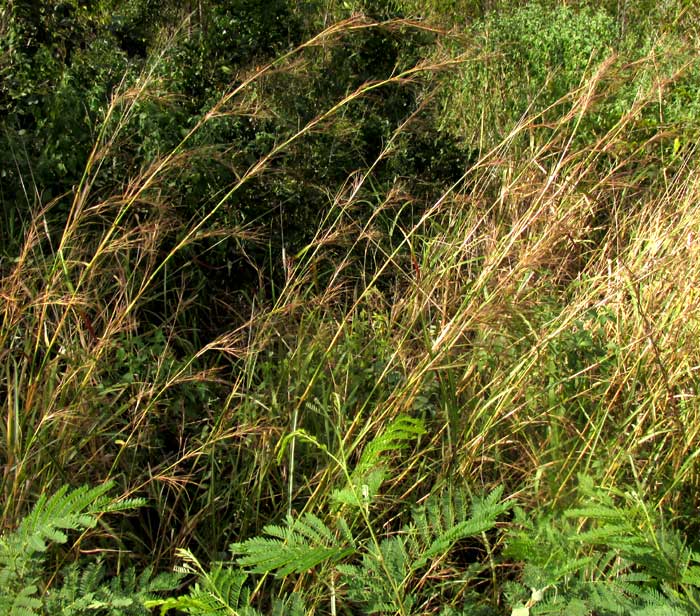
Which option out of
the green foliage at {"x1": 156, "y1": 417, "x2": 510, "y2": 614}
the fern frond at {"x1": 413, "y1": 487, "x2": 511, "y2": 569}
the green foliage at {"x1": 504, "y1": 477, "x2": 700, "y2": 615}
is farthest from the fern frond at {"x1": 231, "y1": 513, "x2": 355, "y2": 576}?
the green foliage at {"x1": 504, "y1": 477, "x2": 700, "y2": 615}

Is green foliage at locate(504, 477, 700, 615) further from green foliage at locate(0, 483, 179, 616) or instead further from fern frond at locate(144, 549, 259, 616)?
green foliage at locate(0, 483, 179, 616)

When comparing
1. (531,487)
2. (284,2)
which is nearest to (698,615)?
(531,487)

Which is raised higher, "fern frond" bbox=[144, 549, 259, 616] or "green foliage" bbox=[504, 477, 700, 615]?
"fern frond" bbox=[144, 549, 259, 616]

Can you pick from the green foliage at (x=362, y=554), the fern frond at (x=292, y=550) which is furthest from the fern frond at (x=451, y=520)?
the fern frond at (x=292, y=550)

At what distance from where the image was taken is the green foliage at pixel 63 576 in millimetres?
1836

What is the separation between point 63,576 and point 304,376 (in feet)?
2.86

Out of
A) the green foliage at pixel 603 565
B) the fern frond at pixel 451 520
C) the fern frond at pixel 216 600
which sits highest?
the fern frond at pixel 216 600

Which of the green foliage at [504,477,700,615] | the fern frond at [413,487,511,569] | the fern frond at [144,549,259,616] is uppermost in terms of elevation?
the fern frond at [144,549,259,616]

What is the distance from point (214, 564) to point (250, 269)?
162 cm

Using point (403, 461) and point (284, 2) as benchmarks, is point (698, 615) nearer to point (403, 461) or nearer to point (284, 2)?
Answer: point (403, 461)

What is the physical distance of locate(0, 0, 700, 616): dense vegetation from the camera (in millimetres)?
1999

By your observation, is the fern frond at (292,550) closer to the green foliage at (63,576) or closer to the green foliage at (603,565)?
the green foliage at (63,576)

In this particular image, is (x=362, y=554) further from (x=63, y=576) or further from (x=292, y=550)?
(x=63, y=576)

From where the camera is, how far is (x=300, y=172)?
3727mm
